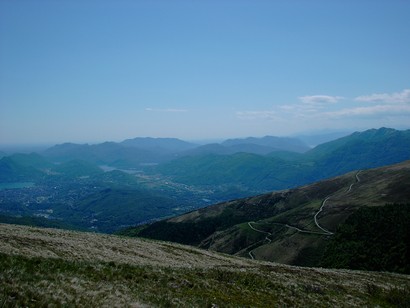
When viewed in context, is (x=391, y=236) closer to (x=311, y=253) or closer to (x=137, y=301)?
(x=311, y=253)

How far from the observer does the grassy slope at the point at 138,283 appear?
20062 mm

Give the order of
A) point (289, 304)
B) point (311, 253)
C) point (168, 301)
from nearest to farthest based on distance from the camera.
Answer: point (168, 301) < point (289, 304) < point (311, 253)

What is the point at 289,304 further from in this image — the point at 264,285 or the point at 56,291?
the point at 56,291

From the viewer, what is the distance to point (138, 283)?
1078 inches

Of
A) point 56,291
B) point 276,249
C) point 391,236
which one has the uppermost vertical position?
point 56,291

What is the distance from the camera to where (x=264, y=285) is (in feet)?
119

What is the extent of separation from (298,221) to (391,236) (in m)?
62.7

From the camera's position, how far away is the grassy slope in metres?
20.1

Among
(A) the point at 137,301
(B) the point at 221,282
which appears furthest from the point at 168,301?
(B) the point at 221,282

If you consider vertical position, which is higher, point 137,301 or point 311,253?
point 137,301

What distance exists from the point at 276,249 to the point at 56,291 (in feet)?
449

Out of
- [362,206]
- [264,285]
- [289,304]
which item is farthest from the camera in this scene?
[362,206]

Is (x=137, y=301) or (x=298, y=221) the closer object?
(x=137, y=301)

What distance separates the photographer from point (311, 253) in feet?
453
